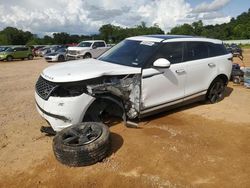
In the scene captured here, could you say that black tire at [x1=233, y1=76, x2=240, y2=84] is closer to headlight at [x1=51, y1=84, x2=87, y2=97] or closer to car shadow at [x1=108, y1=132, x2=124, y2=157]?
A: car shadow at [x1=108, y1=132, x2=124, y2=157]

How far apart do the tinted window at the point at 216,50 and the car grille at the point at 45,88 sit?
4.05m

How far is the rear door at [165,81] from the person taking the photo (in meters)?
5.71

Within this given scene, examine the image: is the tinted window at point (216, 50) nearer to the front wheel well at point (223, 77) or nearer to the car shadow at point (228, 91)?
the front wheel well at point (223, 77)

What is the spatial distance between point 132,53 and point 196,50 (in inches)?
64.9

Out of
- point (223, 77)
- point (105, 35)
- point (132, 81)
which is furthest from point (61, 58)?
point (105, 35)

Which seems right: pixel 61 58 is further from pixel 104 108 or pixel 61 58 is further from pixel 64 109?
pixel 64 109

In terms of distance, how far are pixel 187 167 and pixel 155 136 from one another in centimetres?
119

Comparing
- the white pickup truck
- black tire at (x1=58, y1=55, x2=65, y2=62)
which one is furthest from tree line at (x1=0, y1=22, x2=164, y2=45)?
the white pickup truck

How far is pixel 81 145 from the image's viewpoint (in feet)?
14.2

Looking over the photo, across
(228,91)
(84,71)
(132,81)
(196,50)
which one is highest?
(196,50)

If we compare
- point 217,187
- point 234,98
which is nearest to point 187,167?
point 217,187

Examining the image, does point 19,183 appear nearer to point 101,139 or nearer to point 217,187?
point 101,139

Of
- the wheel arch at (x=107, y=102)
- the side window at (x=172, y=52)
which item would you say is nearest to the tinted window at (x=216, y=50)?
the side window at (x=172, y=52)

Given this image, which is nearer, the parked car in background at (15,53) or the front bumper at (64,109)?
the front bumper at (64,109)
